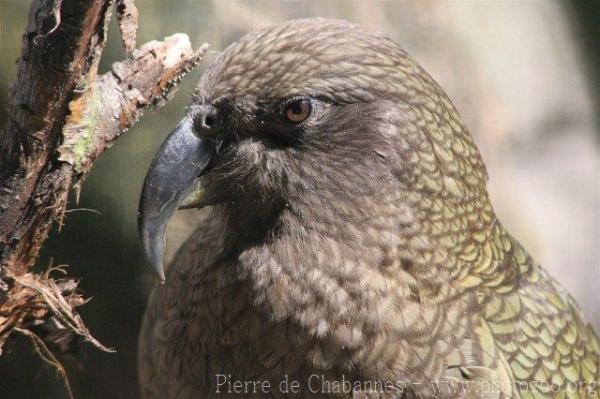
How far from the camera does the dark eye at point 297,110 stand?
5.42ft

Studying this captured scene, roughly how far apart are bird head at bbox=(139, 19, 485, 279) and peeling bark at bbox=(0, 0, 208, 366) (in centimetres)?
12

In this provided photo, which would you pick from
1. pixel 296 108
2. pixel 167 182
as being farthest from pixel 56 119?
pixel 296 108

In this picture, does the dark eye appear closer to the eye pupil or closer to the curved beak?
the eye pupil

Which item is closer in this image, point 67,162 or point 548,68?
point 67,162

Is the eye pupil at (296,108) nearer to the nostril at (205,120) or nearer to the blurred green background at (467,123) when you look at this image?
the nostril at (205,120)

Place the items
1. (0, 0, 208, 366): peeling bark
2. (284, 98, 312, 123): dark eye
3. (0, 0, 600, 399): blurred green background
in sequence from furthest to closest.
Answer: (0, 0, 600, 399): blurred green background
(284, 98, 312, 123): dark eye
(0, 0, 208, 366): peeling bark

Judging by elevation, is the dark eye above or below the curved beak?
above

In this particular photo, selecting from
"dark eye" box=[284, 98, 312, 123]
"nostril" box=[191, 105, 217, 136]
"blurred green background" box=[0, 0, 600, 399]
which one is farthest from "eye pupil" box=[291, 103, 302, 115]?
"blurred green background" box=[0, 0, 600, 399]

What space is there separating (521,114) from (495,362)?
1573mm

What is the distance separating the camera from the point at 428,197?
175 cm

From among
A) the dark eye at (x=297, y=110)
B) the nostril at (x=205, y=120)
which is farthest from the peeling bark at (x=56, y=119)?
the dark eye at (x=297, y=110)

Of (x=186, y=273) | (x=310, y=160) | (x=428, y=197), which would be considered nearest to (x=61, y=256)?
(x=186, y=273)

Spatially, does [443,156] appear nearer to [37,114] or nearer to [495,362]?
[495,362]

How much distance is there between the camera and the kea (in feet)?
5.52
